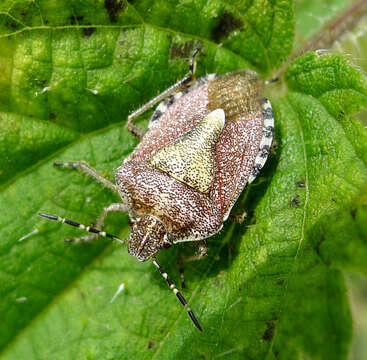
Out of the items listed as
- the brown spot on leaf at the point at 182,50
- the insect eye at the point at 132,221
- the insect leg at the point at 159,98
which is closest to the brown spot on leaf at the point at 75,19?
the brown spot on leaf at the point at 182,50

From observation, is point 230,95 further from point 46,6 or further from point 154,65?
point 46,6

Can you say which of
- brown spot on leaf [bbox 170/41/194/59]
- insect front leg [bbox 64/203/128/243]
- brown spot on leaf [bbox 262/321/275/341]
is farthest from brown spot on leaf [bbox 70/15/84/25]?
brown spot on leaf [bbox 262/321/275/341]

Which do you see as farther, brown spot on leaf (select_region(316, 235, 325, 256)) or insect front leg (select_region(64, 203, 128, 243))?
insect front leg (select_region(64, 203, 128, 243))

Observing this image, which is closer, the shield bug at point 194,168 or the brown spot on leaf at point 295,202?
the brown spot on leaf at point 295,202

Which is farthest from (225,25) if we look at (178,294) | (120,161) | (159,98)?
(178,294)

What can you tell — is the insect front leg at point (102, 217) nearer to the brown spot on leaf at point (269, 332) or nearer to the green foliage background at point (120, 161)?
the green foliage background at point (120, 161)

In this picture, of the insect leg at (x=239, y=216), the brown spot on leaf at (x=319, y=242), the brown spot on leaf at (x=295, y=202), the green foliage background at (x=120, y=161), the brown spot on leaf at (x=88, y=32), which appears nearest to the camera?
the brown spot on leaf at (x=319, y=242)

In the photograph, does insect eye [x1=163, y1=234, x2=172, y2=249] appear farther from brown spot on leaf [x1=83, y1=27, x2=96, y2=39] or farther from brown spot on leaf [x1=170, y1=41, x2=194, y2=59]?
brown spot on leaf [x1=83, y1=27, x2=96, y2=39]
